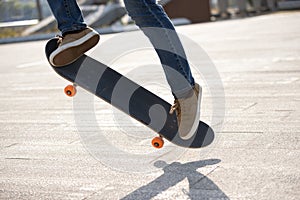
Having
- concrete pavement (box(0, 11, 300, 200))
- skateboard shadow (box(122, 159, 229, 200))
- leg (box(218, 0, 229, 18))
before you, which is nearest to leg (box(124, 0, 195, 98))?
skateboard shadow (box(122, 159, 229, 200))

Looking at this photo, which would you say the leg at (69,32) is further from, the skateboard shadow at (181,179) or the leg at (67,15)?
the skateboard shadow at (181,179)

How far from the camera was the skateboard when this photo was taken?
156 inches

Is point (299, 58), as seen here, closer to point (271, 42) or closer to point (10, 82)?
point (271, 42)

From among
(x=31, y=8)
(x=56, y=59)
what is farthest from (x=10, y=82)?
(x=31, y=8)

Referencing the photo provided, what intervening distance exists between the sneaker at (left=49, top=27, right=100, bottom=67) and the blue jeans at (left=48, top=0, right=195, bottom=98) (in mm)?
158

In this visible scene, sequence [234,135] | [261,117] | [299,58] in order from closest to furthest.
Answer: [234,135], [261,117], [299,58]

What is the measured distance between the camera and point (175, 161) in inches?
157

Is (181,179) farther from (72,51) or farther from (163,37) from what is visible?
(72,51)

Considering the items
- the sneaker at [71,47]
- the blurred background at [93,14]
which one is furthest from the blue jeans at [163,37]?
the blurred background at [93,14]

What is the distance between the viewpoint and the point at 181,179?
358 centimetres

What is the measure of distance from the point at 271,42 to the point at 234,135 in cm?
752

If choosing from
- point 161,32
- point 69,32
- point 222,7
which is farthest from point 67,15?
point 222,7

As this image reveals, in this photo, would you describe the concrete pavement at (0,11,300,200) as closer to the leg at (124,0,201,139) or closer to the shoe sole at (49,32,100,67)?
the leg at (124,0,201,139)

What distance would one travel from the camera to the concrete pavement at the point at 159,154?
3.41m
